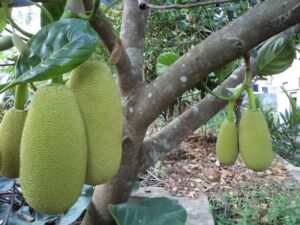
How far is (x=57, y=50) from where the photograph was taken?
A: 1.39 feet

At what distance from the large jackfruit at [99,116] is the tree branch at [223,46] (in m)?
0.21

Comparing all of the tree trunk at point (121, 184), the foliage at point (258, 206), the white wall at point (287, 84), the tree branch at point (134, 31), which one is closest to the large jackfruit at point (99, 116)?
the tree trunk at point (121, 184)

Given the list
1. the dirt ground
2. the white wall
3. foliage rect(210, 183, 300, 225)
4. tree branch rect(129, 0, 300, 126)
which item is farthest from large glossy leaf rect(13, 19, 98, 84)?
the white wall

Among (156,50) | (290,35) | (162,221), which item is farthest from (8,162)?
(156,50)

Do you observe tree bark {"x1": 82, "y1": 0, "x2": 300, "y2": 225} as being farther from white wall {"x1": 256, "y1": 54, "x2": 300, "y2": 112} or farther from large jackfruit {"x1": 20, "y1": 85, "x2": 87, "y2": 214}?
white wall {"x1": 256, "y1": 54, "x2": 300, "y2": 112}

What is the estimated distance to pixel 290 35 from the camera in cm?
89

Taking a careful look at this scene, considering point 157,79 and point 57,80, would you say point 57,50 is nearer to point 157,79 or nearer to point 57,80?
point 57,80

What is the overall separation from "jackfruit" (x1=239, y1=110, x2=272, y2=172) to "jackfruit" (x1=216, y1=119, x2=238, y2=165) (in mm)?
20

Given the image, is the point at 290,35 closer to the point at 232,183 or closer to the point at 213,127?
the point at 232,183

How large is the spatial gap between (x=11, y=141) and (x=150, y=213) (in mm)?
499

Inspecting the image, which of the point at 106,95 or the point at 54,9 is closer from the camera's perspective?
the point at 106,95

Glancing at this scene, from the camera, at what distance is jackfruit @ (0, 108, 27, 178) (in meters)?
0.46

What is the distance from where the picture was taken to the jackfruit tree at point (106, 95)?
1.30 ft

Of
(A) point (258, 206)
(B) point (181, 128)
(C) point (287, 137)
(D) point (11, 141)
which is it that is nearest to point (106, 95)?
(D) point (11, 141)
